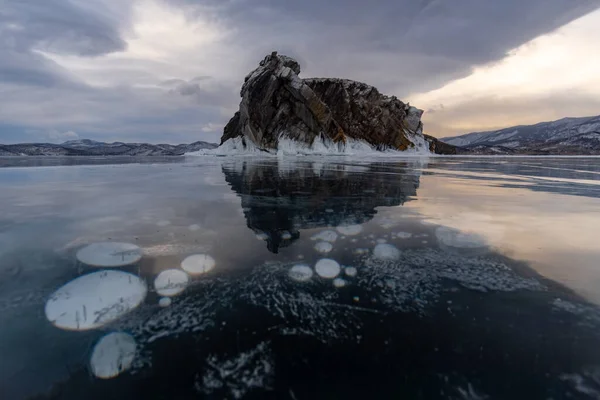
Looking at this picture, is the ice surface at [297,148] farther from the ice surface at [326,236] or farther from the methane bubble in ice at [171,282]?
the methane bubble in ice at [171,282]

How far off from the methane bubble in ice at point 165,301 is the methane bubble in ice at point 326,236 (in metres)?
2.04

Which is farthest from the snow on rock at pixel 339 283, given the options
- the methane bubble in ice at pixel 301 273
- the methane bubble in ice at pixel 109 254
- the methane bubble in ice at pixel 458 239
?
the methane bubble in ice at pixel 109 254

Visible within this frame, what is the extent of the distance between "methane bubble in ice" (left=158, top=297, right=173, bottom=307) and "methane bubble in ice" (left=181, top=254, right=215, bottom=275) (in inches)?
18.8

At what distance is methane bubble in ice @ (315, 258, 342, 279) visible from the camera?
2.85 m

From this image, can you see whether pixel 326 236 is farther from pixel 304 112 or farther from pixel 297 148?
pixel 304 112

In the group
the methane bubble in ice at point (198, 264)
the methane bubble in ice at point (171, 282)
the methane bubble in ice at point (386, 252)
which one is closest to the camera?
the methane bubble in ice at point (171, 282)

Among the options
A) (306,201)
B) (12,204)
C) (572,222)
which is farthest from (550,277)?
(12,204)

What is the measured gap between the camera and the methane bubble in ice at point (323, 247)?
3.49 metres

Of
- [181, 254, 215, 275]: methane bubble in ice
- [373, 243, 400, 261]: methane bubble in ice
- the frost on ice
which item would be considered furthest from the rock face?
the frost on ice

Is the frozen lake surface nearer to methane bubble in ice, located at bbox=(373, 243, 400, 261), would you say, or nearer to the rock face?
methane bubble in ice, located at bbox=(373, 243, 400, 261)

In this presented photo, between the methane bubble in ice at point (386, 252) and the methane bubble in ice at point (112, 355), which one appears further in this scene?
the methane bubble in ice at point (386, 252)

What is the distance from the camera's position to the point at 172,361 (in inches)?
66.6

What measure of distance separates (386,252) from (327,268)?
33.2 inches

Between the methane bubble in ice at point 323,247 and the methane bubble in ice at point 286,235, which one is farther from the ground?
the methane bubble in ice at point 286,235
